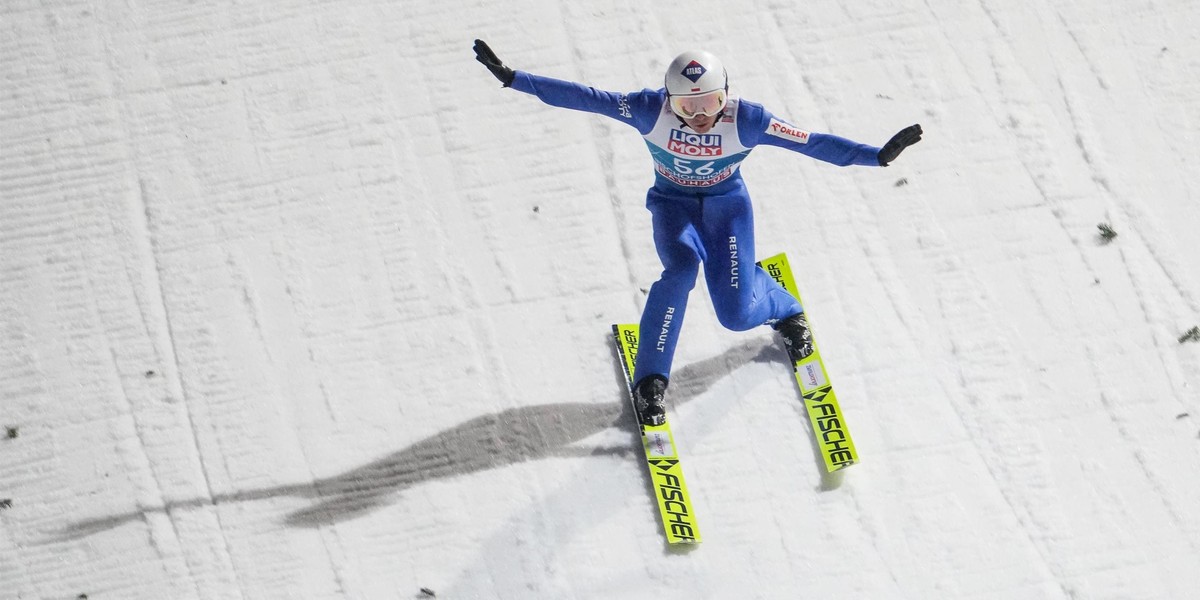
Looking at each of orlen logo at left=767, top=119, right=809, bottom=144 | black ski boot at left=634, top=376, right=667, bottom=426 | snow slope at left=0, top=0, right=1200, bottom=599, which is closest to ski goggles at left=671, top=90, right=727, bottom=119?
orlen logo at left=767, top=119, right=809, bottom=144

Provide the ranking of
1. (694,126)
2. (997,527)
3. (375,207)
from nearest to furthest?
1. (694,126)
2. (997,527)
3. (375,207)

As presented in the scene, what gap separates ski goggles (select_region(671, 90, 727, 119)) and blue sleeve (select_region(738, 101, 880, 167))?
13 cm

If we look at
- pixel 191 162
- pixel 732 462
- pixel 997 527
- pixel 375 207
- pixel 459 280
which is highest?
pixel 191 162

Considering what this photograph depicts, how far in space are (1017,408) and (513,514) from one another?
220cm

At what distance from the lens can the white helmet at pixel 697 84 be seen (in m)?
3.98

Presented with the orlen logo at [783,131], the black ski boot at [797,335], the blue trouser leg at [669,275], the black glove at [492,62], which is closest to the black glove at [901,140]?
the orlen logo at [783,131]

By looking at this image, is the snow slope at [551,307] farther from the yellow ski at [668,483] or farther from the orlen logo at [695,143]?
the orlen logo at [695,143]

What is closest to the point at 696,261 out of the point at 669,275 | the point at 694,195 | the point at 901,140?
the point at 669,275

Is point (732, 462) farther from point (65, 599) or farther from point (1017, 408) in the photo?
point (65, 599)

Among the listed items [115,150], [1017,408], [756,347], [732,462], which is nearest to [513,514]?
[732,462]

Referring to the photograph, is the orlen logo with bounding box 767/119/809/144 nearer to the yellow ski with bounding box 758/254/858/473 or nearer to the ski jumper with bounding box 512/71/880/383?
the ski jumper with bounding box 512/71/880/383

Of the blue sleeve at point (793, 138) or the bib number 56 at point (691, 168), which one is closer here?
the blue sleeve at point (793, 138)

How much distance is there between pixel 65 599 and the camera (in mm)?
4527

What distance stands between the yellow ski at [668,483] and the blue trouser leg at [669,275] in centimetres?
33
